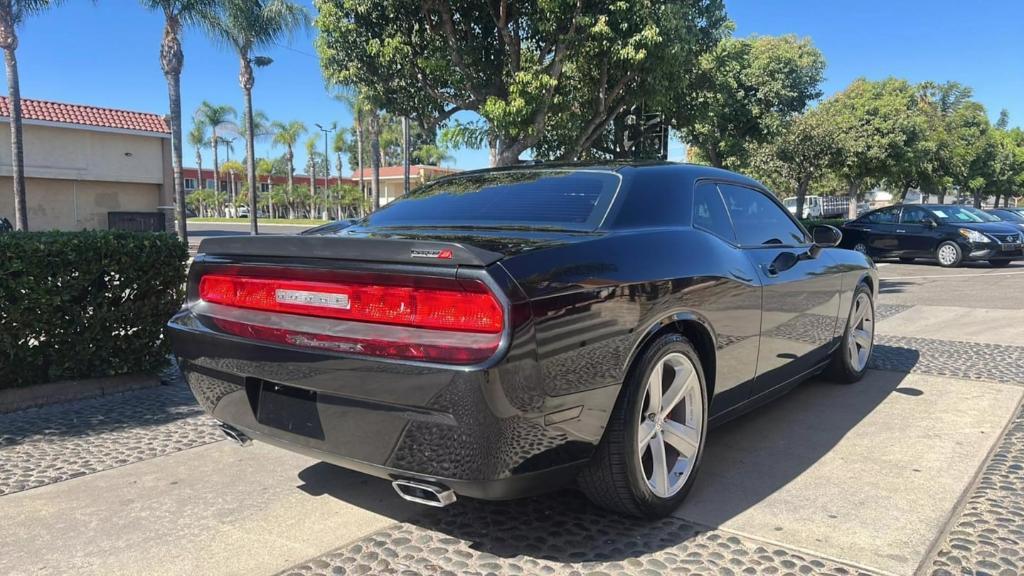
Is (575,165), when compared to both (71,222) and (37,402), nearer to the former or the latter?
(37,402)

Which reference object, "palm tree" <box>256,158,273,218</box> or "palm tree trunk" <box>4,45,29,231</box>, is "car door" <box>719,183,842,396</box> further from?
"palm tree" <box>256,158,273,218</box>

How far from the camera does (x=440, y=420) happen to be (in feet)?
7.38

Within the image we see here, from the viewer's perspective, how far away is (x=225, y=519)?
3.00m

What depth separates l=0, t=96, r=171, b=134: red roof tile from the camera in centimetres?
2523

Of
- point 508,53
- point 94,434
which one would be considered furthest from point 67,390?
point 508,53

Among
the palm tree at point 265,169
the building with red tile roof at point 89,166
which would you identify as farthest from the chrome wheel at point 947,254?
the palm tree at point 265,169

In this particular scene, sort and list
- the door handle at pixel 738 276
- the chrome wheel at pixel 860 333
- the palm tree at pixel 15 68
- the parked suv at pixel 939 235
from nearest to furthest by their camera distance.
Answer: the door handle at pixel 738 276 < the chrome wheel at pixel 860 333 < the parked suv at pixel 939 235 < the palm tree at pixel 15 68

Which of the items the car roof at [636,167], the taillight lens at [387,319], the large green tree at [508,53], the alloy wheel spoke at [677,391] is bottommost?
the alloy wheel spoke at [677,391]

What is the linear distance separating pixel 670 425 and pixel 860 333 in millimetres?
3027

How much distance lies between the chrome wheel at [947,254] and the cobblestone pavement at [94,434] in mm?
15554

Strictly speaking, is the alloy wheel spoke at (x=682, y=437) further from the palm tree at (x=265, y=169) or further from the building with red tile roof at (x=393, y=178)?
the palm tree at (x=265, y=169)

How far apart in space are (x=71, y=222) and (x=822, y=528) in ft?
98.7

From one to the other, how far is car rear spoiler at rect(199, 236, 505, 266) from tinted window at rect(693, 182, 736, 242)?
1508 millimetres

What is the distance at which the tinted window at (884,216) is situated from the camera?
1609cm
